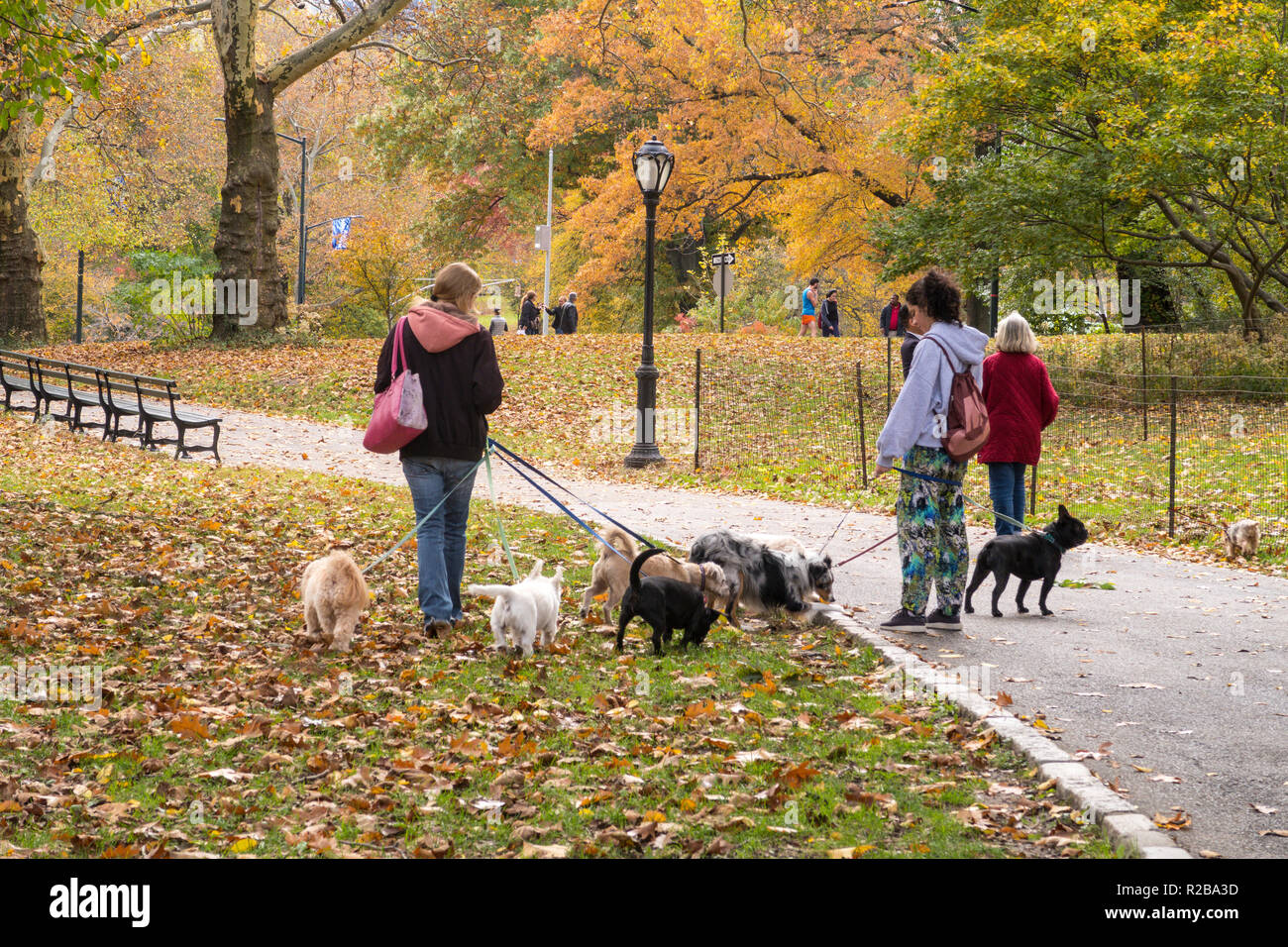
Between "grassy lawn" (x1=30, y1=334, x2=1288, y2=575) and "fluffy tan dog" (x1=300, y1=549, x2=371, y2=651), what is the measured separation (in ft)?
26.1

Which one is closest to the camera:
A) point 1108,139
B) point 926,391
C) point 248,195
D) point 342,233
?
point 926,391

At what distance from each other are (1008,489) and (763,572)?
257cm

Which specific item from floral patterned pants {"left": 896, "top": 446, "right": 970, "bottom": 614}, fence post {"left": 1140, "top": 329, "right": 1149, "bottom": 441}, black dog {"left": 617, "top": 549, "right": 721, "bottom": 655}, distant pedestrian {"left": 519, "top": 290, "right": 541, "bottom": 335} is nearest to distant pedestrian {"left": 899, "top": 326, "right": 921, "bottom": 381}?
floral patterned pants {"left": 896, "top": 446, "right": 970, "bottom": 614}

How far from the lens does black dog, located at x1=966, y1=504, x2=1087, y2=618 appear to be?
809 cm

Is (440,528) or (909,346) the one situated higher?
(909,346)

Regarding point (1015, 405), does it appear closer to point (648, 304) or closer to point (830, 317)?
point (648, 304)

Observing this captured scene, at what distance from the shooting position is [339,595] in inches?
264

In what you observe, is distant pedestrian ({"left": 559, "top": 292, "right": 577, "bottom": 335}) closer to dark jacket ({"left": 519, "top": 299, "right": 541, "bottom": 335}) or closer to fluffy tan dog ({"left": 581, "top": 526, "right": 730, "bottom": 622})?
dark jacket ({"left": 519, "top": 299, "right": 541, "bottom": 335})

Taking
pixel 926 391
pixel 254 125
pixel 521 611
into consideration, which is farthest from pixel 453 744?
pixel 254 125

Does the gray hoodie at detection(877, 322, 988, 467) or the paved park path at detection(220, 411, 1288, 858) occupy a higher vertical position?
the gray hoodie at detection(877, 322, 988, 467)

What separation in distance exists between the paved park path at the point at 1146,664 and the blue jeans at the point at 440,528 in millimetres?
2825

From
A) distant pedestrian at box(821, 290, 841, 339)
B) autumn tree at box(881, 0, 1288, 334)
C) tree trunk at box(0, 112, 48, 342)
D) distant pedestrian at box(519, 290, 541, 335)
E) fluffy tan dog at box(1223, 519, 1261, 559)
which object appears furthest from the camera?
distant pedestrian at box(519, 290, 541, 335)

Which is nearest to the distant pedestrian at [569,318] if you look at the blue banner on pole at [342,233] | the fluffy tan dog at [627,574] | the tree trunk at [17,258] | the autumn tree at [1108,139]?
the blue banner on pole at [342,233]

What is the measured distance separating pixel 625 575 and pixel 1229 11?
17.7 metres
